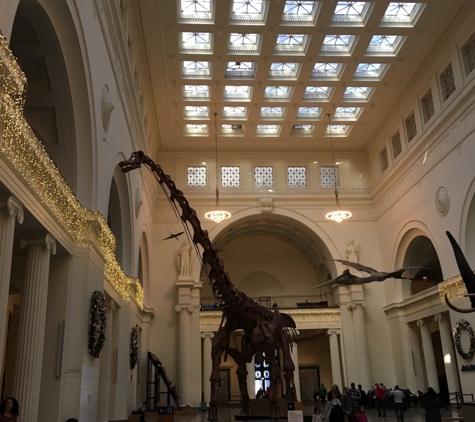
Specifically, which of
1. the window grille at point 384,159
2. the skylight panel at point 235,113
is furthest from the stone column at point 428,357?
the skylight panel at point 235,113

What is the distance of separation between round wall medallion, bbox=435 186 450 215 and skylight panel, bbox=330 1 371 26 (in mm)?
5692

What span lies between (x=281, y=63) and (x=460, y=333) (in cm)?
1028

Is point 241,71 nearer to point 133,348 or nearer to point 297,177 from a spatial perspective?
point 297,177

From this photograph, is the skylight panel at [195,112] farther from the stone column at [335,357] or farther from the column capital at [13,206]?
the column capital at [13,206]

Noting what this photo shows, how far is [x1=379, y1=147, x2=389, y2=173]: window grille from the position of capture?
71.8 ft

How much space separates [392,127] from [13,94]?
17.2 meters

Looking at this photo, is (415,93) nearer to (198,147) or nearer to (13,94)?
(198,147)

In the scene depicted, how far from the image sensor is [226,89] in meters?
19.9

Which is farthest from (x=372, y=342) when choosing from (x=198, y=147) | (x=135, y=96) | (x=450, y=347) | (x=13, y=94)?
(x=13, y=94)

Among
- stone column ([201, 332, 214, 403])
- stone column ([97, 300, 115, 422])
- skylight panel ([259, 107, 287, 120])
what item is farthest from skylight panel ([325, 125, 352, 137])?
stone column ([97, 300, 115, 422])

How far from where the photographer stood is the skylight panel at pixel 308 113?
835 inches

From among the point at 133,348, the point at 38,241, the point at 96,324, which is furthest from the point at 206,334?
the point at 38,241

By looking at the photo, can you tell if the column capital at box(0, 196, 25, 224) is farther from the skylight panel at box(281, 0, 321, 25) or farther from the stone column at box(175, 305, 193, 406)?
the stone column at box(175, 305, 193, 406)

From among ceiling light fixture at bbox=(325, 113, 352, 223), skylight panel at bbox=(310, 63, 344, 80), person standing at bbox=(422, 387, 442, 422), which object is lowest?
person standing at bbox=(422, 387, 442, 422)
